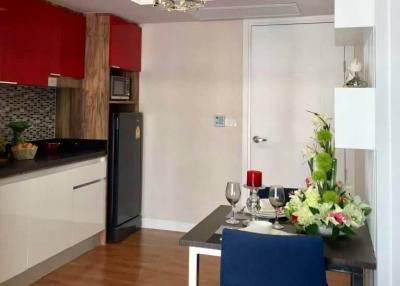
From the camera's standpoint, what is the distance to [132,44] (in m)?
4.34

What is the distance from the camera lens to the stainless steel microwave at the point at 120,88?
4066 mm

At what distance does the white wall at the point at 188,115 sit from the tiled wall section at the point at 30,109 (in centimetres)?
98

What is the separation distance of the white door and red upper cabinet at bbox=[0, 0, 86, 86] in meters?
1.73

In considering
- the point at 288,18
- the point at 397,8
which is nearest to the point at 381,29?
the point at 397,8

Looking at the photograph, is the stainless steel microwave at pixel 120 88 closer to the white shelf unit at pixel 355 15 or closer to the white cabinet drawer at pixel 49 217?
the white cabinet drawer at pixel 49 217

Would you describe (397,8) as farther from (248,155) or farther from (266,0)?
(248,155)

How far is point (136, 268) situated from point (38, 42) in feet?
6.61

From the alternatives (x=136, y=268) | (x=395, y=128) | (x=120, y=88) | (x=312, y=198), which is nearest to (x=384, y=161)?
(x=395, y=128)

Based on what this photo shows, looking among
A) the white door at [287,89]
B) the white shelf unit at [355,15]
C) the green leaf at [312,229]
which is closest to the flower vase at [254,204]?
the green leaf at [312,229]

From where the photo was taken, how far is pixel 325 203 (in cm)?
168

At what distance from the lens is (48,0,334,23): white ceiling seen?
11.7ft

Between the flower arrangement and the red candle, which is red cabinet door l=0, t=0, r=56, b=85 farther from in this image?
the flower arrangement

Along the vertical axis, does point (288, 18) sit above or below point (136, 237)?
above

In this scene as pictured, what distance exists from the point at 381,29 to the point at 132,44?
10.6ft
